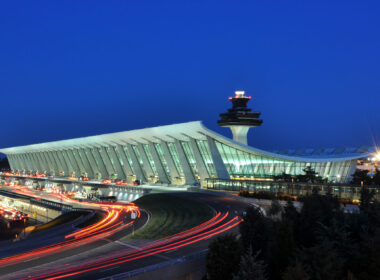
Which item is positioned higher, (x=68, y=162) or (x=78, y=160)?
(x=78, y=160)

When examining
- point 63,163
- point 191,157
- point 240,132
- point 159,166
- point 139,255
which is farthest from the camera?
point 63,163

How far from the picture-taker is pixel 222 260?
17875 mm

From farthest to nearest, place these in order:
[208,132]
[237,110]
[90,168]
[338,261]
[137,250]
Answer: [90,168] < [237,110] < [208,132] < [137,250] < [338,261]

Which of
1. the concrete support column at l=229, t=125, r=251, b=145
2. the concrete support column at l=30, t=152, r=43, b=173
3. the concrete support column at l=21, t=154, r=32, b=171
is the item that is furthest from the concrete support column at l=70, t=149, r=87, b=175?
the concrete support column at l=21, t=154, r=32, b=171

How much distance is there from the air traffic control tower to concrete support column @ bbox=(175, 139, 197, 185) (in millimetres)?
25748

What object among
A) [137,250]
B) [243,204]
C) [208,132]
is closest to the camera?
[137,250]

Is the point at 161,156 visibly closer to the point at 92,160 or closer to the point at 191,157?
the point at 191,157

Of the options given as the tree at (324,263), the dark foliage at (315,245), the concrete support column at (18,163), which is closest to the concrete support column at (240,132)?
the dark foliage at (315,245)

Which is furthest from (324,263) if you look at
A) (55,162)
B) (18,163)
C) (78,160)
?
(18,163)

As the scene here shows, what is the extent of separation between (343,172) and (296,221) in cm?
4430

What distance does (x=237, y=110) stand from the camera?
8875 cm

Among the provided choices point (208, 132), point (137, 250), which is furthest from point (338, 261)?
point (208, 132)

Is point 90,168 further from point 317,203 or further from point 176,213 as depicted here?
point 317,203

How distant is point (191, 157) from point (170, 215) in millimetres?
28867
